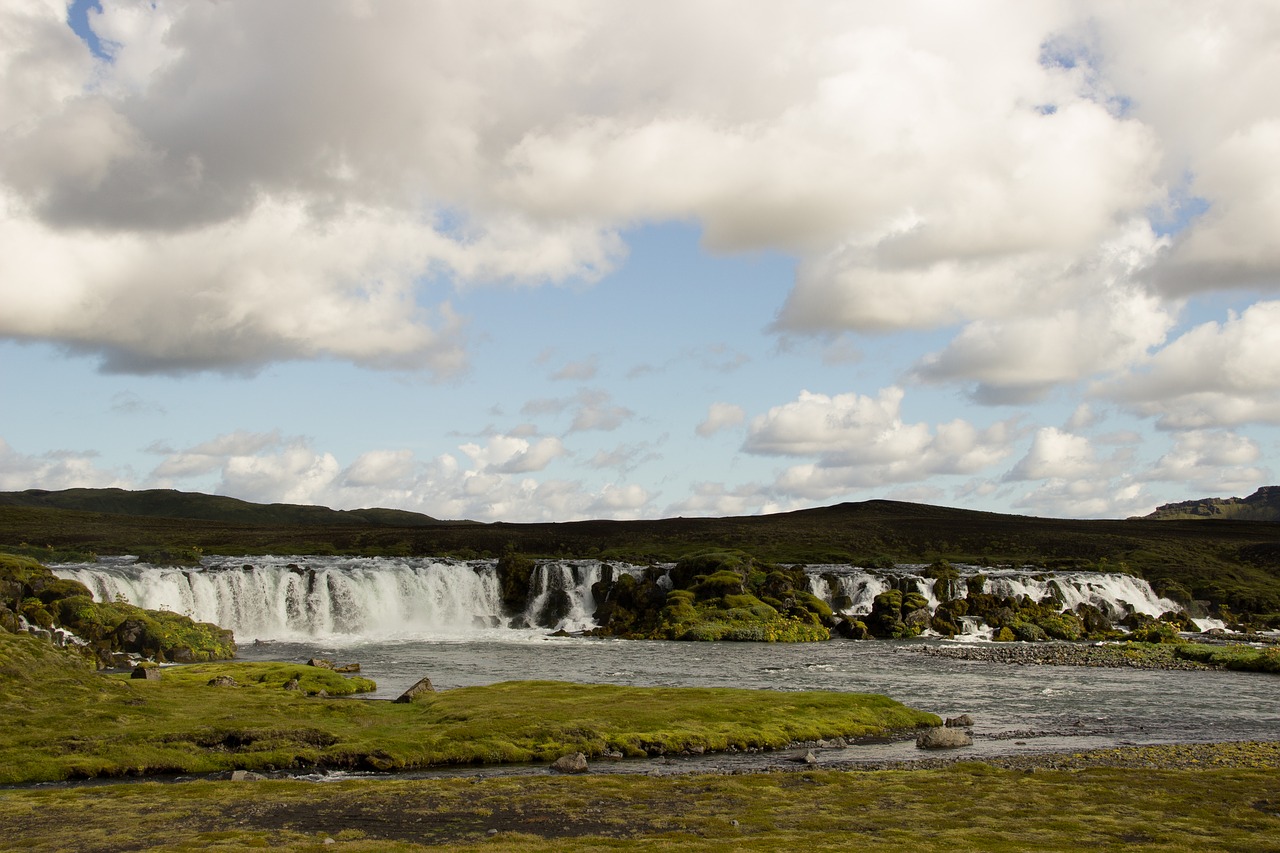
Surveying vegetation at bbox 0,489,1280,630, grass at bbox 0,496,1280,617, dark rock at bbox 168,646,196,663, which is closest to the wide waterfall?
dark rock at bbox 168,646,196,663

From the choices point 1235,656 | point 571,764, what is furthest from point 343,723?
point 1235,656

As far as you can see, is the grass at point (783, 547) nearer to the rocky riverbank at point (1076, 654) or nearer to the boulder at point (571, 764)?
the rocky riverbank at point (1076, 654)

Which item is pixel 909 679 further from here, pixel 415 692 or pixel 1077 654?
pixel 415 692

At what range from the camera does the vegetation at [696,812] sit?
24953 millimetres

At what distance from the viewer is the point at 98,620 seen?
70.9 meters

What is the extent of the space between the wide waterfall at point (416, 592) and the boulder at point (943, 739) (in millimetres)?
60660

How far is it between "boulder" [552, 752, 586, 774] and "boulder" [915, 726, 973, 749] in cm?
1497

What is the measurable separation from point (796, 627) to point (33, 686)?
6827 centimetres

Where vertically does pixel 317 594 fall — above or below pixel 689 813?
A: above

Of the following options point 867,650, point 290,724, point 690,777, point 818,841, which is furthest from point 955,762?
point 867,650

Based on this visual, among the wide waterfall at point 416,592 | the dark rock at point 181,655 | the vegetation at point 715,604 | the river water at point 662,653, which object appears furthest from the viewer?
the wide waterfall at point 416,592

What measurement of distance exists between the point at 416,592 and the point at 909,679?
2518 inches

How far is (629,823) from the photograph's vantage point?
1091 inches

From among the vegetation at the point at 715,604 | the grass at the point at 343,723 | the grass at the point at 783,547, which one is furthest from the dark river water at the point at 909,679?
the grass at the point at 783,547
